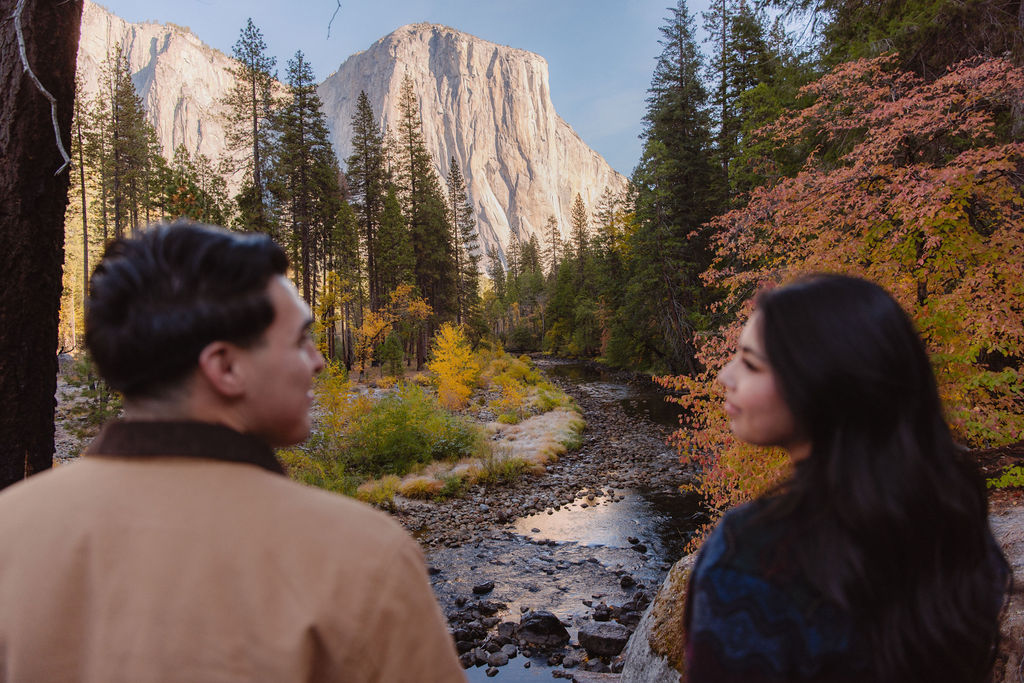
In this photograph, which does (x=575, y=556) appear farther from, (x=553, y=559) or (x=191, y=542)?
(x=191, y=542)

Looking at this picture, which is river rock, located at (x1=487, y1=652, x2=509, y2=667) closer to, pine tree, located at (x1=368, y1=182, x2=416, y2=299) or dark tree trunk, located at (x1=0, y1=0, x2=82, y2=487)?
dark tree trunk, located at (x1=0, y1=0, x2=82, y2=487)

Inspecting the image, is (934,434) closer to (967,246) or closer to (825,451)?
(825,451)

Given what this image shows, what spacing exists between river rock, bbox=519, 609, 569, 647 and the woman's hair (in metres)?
5.13

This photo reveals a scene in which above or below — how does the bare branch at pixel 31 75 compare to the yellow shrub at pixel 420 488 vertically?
above

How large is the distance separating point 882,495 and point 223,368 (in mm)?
1128

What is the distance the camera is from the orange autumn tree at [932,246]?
4.91 meters

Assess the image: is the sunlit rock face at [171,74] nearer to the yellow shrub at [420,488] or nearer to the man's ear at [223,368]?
the yellow shrub at [420,488]

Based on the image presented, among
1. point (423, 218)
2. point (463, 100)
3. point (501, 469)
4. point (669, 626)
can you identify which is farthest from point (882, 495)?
point (463, 100)

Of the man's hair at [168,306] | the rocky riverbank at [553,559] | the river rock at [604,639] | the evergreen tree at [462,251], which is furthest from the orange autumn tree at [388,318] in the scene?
the man's hair at [168,306]

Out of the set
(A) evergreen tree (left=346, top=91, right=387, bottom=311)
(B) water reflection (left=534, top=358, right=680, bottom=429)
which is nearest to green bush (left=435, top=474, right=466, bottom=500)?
(B) water reflection (left=534, top=358, right=680, bottom=429)

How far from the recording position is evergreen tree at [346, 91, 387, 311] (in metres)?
29.4

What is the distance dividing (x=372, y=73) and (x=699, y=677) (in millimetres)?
186381

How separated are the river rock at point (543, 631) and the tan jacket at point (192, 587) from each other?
5405 millimetres

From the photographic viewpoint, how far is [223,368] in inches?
32.7
